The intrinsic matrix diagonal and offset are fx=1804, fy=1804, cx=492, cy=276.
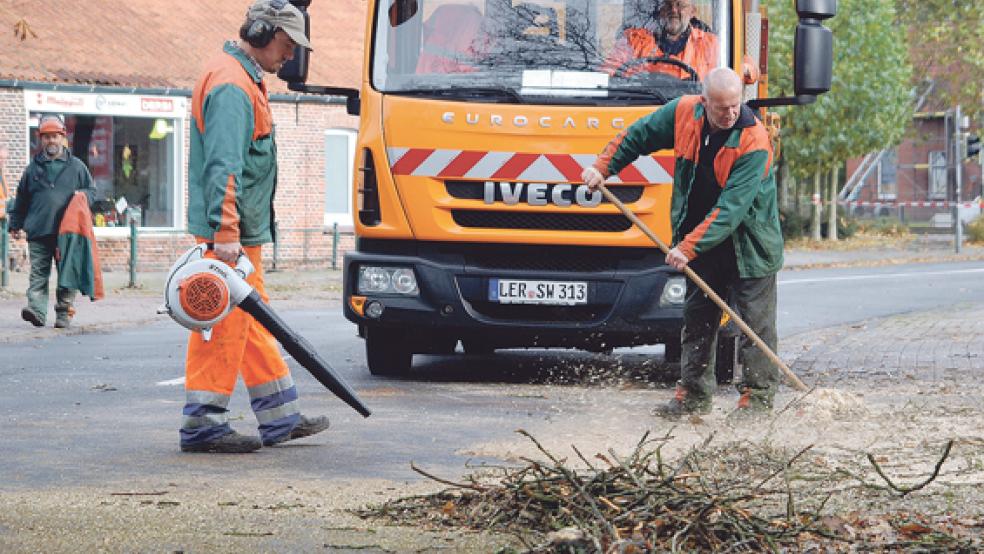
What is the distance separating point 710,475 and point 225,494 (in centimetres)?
178

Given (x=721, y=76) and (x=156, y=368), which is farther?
(x=156, y=368)

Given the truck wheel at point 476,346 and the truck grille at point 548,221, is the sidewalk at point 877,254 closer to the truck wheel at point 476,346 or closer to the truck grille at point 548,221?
the truck wheel at point 476,346

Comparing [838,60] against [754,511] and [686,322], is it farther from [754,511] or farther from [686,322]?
[754,511]

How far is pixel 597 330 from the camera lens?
10727mm

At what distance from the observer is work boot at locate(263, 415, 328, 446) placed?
805 cm

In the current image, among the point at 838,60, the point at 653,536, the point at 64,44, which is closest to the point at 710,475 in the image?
the point at 653,536

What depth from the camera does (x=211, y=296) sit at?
754 centimetres

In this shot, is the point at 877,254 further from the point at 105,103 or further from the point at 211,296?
the point at 211,296

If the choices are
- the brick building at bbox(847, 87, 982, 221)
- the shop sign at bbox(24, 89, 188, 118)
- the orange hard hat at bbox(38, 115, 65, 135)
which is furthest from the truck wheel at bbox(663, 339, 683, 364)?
the brick building at bbox(847, 87, 982, 221)

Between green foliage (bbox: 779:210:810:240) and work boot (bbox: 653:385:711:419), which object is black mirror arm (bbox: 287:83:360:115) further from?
green foliage (bbox: 779:210:810:240)

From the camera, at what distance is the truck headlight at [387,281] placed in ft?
35.4

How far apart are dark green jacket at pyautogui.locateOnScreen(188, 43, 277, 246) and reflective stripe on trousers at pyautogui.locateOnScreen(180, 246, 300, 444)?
228mm

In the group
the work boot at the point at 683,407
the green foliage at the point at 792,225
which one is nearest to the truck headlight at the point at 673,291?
the work boot at the point at 683,407

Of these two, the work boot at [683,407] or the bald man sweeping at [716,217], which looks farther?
the work boot at [683,407]
